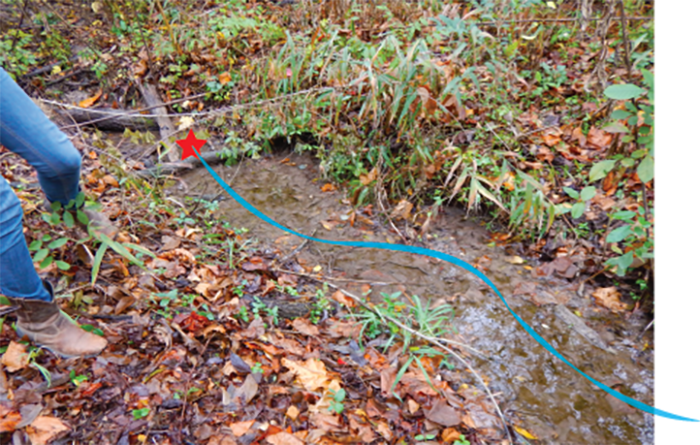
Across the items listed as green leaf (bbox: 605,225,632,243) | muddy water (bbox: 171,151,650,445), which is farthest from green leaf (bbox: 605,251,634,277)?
muddy water (bbox: 171,151,650,445)

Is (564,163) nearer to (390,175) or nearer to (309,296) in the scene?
(390,175)

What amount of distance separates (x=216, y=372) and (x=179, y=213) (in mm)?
1352

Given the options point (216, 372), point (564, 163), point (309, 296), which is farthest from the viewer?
point (564, 163)

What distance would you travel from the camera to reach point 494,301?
2.45 metres

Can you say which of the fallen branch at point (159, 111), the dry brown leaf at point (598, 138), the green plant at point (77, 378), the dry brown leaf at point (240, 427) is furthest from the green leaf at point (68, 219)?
the dry brown leaf at point (598, 138)

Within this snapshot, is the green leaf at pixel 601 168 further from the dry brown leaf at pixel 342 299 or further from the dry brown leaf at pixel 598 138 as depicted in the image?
the dry brown leaf at pixel 342 299

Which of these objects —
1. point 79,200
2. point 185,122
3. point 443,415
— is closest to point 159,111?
point 185,122

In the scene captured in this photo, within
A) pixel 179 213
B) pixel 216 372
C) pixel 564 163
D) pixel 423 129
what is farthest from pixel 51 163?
pixel 564 163

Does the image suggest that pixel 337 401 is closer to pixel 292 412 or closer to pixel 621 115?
pixel 292 412

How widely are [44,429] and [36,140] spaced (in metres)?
0.98

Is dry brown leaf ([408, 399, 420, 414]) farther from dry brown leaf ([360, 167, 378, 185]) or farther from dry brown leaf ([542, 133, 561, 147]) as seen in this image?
dry brown leaf ([542, 133, 561, 147])

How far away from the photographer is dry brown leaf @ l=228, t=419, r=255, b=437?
4.89ft

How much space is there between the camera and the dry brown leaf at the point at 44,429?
1327mm

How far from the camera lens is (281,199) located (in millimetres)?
3186
